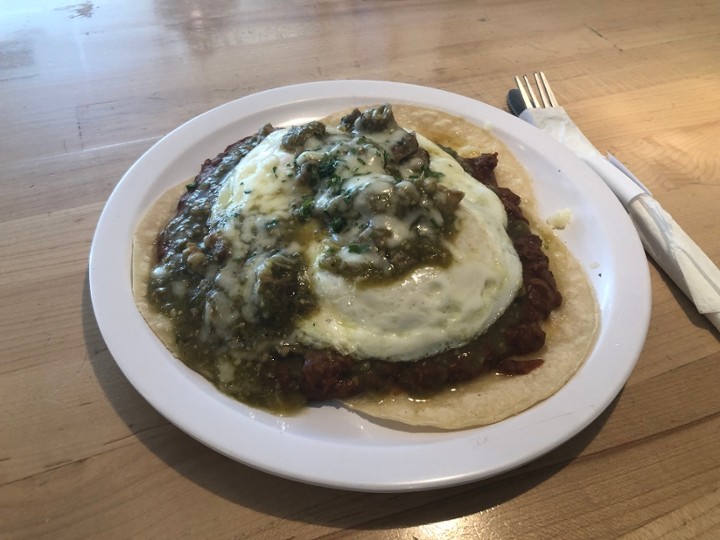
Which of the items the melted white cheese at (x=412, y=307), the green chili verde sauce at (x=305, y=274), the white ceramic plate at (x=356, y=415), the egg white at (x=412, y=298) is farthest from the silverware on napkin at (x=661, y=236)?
the melted white cheese at (x=412, y=307)

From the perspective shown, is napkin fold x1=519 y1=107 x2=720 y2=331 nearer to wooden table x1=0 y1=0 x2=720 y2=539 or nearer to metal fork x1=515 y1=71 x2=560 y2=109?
wooden table x1=0 y1=0 x2=720 y2=539

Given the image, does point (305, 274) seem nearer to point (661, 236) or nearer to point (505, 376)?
point (505, 376)

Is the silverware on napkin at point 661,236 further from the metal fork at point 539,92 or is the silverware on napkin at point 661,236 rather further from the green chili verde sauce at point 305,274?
the green chili verde sauce at point 305,274

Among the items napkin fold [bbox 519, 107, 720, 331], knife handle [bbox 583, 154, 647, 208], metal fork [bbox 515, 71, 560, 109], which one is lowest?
napkin fold [bbox 519, 107, 720, 331]

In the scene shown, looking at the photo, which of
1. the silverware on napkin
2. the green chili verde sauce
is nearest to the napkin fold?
the silverware on napkin

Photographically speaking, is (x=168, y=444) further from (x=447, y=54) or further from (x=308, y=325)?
(x=447, y=54)

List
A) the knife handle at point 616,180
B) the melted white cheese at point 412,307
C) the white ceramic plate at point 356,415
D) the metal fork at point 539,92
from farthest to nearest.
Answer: the metal fork at point 539,92, the knife handle at point 616,180, the melted white cheese at point 412,307, the white ceramic plate at point 356,415

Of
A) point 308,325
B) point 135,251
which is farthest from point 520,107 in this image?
point 135,251
